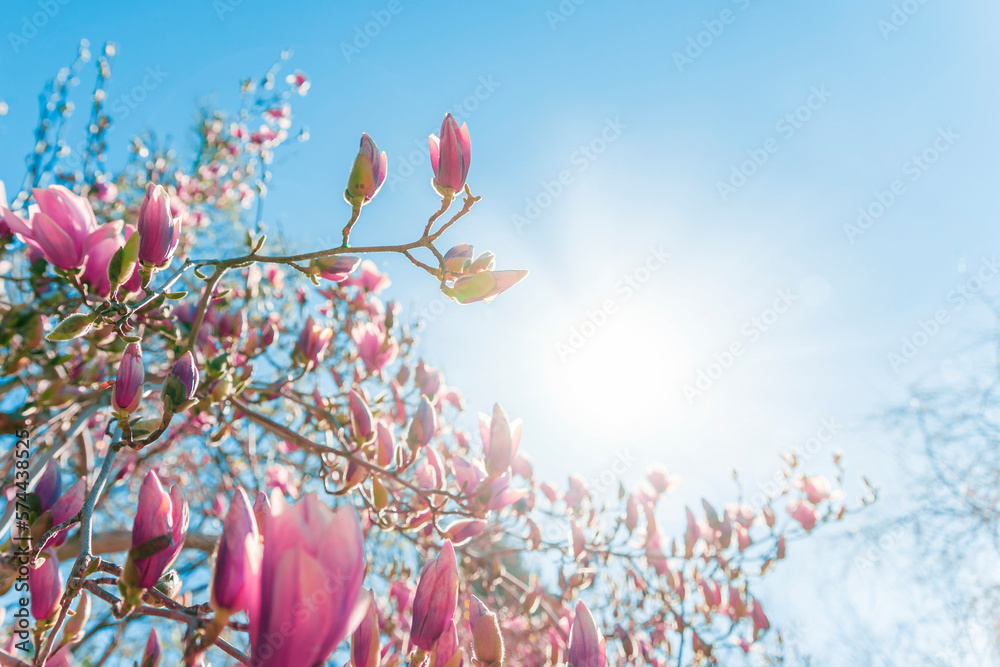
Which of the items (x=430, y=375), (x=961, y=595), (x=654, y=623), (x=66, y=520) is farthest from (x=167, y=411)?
(x=961, y=595)

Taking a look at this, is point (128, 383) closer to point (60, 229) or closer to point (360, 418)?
point (60, 229)

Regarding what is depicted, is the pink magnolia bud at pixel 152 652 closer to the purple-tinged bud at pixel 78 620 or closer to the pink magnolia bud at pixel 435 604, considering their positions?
the purple-tinged bud at pixel 78 620

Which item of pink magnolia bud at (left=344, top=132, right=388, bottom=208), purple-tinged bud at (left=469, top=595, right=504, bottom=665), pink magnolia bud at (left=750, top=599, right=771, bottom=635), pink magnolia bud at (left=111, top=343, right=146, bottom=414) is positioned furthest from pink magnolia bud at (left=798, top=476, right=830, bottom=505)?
pink magnolia bud at (left=111, top=343, right=146, bottom=414)

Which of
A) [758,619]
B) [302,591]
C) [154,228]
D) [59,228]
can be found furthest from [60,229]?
[758,619]

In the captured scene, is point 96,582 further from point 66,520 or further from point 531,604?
point 531,604

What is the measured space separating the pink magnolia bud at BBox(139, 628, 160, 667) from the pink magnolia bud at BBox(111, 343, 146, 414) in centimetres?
37

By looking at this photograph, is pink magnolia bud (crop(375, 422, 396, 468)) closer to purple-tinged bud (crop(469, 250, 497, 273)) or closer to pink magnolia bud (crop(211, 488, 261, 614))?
purple-tinged bud (crop(469, 250, 497, 273))

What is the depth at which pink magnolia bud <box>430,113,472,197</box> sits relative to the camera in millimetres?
1050

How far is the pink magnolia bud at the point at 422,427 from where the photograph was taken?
1.40m

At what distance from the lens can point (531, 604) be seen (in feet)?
5.68

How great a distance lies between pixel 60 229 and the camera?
3.24ft

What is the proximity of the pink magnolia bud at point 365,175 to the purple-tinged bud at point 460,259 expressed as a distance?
0.64 ft

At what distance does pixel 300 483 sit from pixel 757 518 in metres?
2.68

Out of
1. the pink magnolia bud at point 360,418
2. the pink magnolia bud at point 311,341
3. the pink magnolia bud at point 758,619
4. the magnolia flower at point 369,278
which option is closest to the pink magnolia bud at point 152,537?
the pink magnolia bud at point 360,418
